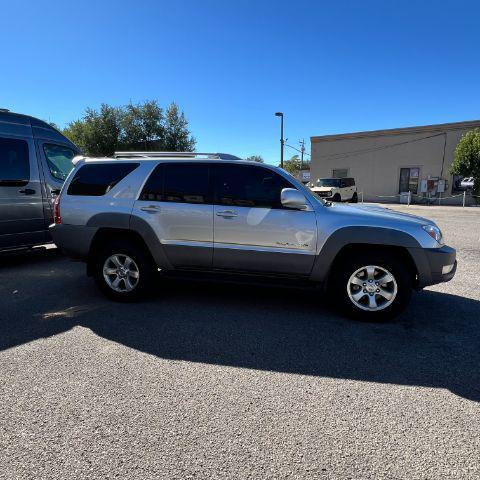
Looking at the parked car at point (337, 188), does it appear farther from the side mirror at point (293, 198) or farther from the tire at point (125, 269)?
the tire at point (125, 269)

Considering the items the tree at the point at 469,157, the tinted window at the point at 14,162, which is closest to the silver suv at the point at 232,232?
the tinted window at the point at 14,162

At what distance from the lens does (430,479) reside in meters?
1.93

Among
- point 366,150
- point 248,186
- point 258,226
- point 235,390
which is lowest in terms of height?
point 235,390

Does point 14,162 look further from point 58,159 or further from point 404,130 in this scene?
point 404,130

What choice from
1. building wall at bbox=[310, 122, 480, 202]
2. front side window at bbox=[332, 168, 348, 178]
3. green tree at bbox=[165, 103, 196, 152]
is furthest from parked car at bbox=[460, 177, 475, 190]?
green tree at bbox=[165, 103, 196, 152]

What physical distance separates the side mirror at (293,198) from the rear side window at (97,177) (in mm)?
1934

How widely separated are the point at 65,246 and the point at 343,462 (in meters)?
4.09

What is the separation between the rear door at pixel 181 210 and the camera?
4340 millimetres

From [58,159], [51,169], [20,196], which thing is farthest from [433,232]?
[58,159]

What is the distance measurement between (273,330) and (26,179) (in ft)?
17.4

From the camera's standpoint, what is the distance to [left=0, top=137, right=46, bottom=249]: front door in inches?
242

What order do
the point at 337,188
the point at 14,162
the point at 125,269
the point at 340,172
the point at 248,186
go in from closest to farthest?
1. the point at 248,186
2. the point at 125,269
3. the point at 14,162
4. the point at 337,188
5. the point at 340,172

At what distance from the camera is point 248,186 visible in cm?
429

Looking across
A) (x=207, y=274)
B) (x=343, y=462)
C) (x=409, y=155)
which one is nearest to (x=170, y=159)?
(x=207, y=274)
